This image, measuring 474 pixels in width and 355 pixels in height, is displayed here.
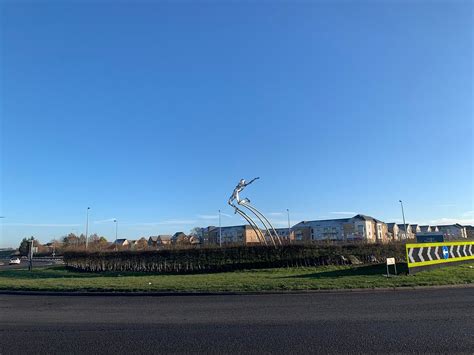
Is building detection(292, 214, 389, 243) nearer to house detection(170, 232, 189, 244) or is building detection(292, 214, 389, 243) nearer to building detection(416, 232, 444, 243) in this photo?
house detection(170, 232, 189, 244)

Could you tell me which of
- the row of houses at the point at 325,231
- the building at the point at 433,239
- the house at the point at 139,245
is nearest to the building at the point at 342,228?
the row of houses at the point at 325,231

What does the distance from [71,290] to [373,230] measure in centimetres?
11539

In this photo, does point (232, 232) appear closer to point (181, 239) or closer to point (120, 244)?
point (120, 244)

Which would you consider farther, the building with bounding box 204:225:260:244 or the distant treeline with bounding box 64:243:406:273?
the building with bounding box 204:225:260:244

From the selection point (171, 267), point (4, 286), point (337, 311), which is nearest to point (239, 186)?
point (171, 267)

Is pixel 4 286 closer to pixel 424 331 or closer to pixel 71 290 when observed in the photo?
pixel 71 290

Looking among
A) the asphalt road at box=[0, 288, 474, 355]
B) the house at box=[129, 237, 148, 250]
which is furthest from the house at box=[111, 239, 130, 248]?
the asphalt road at box=[0, 288, 474, 355]

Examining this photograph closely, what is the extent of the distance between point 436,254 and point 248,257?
12.0 meters

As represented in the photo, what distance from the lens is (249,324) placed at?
8.86m

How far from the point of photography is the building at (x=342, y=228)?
112125mm

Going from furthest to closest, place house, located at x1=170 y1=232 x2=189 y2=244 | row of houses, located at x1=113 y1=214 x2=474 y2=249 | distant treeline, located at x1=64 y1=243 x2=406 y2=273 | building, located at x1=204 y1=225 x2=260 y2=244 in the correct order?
1. building, located at x1=204 y1=225 x2=260 y2=244
2. row of houses, located at x1=113 y1=214 x2=474 y2=249
3. house, located at x1=170 y1=232 x2=189 y2=244
4. distant treeline, located at x1=64 y1=243 x2=406 y2=273

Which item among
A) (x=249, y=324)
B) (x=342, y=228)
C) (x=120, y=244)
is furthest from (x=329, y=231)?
(x=249, y=324)

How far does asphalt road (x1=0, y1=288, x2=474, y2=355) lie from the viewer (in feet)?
22.7

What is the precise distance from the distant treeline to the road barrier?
3.61 meters
